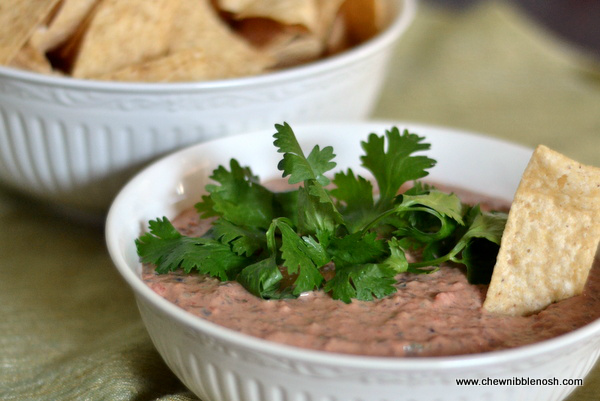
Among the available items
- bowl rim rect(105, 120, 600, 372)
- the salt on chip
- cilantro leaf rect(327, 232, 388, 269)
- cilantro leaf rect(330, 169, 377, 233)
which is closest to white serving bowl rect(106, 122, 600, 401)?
bowl rim rect(105, 120, 600, 372)

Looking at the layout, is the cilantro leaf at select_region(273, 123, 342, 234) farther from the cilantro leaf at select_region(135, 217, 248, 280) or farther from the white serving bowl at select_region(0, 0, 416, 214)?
the white serving bowl at select_region(0, 0, 416, 214)

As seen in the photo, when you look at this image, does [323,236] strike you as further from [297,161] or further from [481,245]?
[481,245]

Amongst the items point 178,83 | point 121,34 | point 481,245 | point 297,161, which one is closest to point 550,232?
point 481,245

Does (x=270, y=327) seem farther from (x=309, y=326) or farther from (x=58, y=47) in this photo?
(x=58, y=47)

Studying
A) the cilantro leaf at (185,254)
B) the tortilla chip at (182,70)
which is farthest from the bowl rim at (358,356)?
the tortilla chip at (182,70)

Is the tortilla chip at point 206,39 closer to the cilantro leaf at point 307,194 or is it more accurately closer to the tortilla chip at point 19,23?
the tortilla chip at point 19,23

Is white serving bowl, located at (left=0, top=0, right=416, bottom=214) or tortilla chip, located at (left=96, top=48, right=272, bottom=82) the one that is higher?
tortilla chip, located at (left=96, top=48, right=272, bottom=82)

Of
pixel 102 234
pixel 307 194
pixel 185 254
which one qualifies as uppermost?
pixel 307 194
